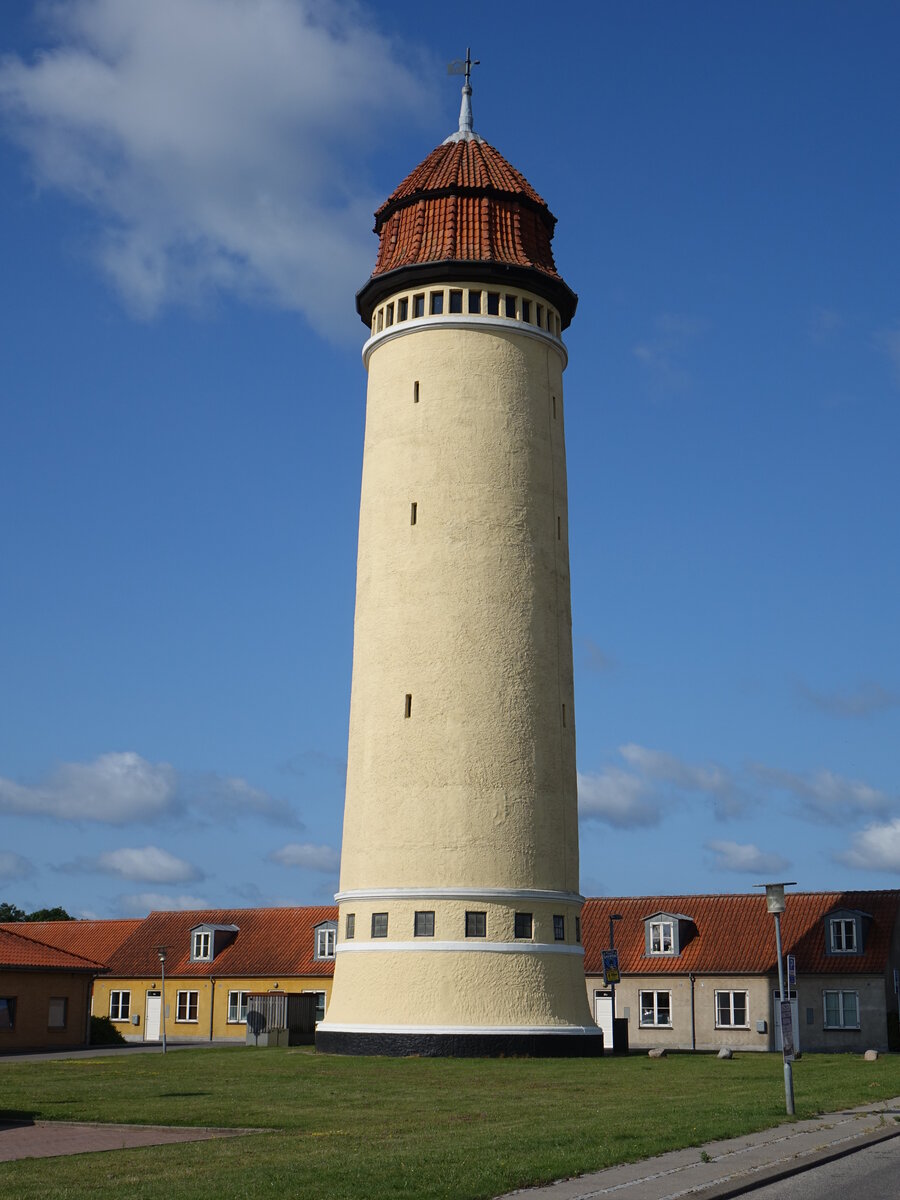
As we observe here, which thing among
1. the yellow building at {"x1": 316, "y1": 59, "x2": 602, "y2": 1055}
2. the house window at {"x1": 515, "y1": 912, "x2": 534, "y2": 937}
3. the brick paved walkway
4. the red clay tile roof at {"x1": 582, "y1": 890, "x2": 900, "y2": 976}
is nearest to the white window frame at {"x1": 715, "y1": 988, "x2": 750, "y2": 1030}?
the red clay tile roof at {"x1": 582, "y1": 890, "x2": 900, "y2": 976}

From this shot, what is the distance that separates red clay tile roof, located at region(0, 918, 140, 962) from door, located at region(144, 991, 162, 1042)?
758 cm

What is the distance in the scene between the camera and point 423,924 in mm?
37656

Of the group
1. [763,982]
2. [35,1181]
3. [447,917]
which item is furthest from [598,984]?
[35,1181]

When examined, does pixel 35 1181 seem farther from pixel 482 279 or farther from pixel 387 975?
pixel 482 279

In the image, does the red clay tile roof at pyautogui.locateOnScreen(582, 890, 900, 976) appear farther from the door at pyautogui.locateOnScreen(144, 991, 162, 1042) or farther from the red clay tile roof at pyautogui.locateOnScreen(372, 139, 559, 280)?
the red clay tile roof at pyautogui.locateOnScreen(372, 139, 559, 280)

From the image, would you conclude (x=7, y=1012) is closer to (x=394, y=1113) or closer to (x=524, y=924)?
(x=524, y=924)

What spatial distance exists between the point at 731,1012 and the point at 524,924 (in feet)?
64.2

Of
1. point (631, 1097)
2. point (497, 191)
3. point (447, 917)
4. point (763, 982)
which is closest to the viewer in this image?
point (631, 1097)

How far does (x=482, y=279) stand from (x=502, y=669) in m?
12.8

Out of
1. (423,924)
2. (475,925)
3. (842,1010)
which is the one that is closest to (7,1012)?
(423,924)

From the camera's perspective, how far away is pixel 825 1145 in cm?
1694

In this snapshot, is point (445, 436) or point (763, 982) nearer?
point (445, 436)

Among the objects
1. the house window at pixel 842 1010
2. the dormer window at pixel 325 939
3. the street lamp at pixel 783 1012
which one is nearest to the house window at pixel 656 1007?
the house window at pixel 842 1010

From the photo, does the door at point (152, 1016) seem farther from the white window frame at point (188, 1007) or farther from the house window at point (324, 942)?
the house window at point (324, 942)
